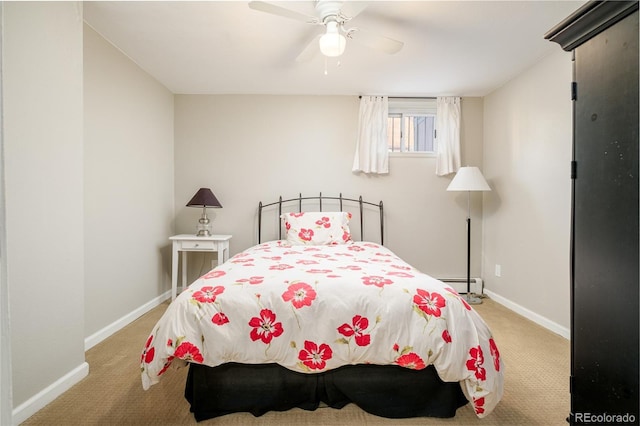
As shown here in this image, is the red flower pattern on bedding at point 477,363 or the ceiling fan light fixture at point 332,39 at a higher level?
the ceiling fan light fixture at point 332,39

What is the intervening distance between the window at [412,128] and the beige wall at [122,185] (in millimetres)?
2638

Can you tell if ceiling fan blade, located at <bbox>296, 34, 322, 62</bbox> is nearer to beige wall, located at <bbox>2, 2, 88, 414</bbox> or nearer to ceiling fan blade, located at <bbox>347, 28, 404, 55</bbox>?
ceiling fan blade, located at <bbox>347, 28, 404, 55</bbox>

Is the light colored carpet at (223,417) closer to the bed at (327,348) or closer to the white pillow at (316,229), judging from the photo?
the bed at (327,348)

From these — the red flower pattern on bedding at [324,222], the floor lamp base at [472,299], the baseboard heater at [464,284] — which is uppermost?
the red flower pattern on bedding at [324,222]

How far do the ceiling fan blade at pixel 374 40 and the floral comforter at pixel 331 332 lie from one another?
152 cm

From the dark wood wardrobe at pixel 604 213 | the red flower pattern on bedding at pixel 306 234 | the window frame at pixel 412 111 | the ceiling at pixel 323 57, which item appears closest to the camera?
the dark wood wardrobe at pixel 604 213

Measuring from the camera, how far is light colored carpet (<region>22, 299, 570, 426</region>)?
5.30 feet

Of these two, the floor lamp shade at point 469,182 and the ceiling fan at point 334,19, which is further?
the floor lamp shade at point 469,182

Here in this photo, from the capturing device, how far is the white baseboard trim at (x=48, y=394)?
159 centimetres

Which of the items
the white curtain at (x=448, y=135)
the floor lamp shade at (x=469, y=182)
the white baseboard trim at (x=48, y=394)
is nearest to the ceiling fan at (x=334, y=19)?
the floor lamp shade at (x=469, y=182)

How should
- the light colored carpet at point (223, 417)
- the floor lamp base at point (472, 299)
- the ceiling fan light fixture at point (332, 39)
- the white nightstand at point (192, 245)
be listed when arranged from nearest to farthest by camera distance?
1. the light colored carpet at point (223, 417)
2. the ceiling fan light fixture at point (332, 39)
3. the white nightstand at point (192, 245)
4. the floor lamp base at point (472, 299)

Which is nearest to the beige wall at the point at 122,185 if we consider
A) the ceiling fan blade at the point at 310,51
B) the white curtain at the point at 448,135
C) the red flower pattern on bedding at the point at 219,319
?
the red flower pattern on bedding at the point at 219,319

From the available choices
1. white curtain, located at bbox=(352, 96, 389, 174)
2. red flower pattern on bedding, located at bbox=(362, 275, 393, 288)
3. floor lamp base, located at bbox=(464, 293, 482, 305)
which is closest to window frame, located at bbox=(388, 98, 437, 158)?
white curtain, located at bbox=(352, 96, 389, 174)

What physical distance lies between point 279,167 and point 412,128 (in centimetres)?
169
